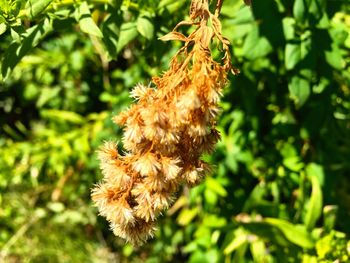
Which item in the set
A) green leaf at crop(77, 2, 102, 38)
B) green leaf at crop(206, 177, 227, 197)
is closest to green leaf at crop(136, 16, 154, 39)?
green leaf at crop(77, 2, 102, 38)

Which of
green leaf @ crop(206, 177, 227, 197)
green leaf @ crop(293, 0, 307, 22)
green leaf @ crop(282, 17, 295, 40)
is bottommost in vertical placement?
green leaf @ crop(206, 177, 227, 197)

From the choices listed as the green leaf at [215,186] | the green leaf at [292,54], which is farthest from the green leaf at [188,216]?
the green leaf at [292,54]

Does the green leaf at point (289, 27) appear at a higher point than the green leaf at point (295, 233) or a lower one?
higher

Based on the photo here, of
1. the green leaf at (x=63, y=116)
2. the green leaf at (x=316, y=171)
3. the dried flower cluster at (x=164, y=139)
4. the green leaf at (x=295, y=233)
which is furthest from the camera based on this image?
the green leaf at (x=63, y=116)

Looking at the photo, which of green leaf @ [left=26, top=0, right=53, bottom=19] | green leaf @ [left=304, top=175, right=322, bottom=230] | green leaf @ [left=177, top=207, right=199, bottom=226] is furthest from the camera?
green leaf @ [left=177, top=207, right=199, bottom=226]

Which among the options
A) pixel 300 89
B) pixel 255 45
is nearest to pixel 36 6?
pixel 255 45

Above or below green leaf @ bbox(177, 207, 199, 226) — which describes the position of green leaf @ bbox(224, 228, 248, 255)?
above

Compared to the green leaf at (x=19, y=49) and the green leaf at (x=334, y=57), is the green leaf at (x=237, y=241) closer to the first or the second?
the green leaf at (x=334, y=57)

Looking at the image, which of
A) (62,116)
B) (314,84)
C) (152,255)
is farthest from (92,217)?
(314,84)

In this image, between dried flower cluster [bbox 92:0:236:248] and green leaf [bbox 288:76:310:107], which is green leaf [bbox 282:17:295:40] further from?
dried flower cluster [bbox 92:0:236:248]
